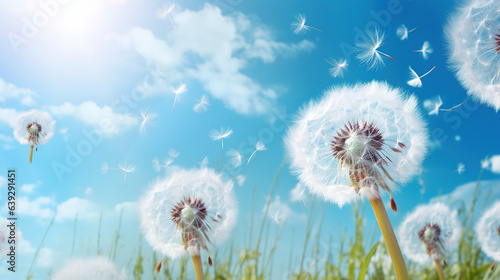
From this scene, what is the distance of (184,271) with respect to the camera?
11.7ft

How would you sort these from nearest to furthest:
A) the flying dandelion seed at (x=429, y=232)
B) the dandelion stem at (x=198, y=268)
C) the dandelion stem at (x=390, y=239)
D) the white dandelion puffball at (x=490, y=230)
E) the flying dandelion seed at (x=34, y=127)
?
the dandelion stem at (x=390, y=239)
the dandelion stem at (x=198, y=268)
the flying dandelion seed at (x=429, y=232)
the white dandelion puffball at (x=490, y=230)
the flying dandelion seed at (x=34, y=127)

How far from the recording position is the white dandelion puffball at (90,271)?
173 centimetres

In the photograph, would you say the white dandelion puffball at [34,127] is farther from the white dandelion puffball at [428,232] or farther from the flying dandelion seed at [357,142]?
the white dandelion puffball at [428,232]

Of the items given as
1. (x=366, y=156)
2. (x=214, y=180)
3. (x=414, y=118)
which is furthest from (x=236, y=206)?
(x=414, y=118)

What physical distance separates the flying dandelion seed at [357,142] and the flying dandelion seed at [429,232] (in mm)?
1634

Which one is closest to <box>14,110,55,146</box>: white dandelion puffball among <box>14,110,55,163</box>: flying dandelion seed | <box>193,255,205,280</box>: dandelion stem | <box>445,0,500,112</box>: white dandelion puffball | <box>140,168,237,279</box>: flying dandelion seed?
<box>14,110,55,163</box>: flying dandelion seed

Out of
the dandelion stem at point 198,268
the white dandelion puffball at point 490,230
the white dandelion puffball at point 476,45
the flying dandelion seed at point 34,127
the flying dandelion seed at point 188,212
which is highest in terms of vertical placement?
the flying dandelion seed at point 34,127

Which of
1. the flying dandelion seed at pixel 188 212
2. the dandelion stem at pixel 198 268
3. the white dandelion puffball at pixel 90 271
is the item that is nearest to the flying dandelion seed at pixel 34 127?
the flying dandelion seed at pixel 188 212

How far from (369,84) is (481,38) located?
3.10 feet

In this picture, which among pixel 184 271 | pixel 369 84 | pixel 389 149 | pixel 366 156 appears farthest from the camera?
pixel 184 271

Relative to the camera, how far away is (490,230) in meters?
3.44

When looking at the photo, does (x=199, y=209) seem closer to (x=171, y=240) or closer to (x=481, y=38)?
(x=171, y=240)

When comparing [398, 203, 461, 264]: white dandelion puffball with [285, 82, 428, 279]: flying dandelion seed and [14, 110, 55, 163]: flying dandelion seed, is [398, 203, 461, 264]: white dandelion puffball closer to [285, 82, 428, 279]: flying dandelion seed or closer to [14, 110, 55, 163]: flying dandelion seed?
[285, 82, 428, 279]: flying dandelion seed

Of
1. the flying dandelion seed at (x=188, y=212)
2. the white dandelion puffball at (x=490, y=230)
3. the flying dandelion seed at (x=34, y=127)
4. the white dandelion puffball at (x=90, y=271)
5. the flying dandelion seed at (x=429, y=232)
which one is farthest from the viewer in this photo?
the flying dandelion seed at (x=34, y=127)
